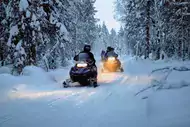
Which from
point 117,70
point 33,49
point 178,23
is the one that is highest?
point 178,23

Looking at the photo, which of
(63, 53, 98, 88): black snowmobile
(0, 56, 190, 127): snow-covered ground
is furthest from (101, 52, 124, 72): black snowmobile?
(0, 56, 190, 127): snow-covered ground

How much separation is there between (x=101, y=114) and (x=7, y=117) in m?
2.49

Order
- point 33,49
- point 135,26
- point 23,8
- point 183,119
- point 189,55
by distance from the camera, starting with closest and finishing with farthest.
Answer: point 183,119
point 23,8
point 33,49
point 189,55
point 135,26

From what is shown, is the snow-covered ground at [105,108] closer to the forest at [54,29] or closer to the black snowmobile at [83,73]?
the black snowmobile at [83,73]

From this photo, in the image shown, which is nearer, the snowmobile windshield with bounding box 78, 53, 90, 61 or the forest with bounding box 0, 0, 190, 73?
the snowmobile windshield with bounding box 78, 53, 90, 61

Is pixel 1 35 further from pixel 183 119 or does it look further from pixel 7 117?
pixel 183 119

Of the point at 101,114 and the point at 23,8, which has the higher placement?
A: the point at 23,8

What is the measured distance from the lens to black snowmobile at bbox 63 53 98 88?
14.6m

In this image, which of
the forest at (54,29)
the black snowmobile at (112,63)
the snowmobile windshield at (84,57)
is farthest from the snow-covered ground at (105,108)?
the black snowmobile at (112,63)

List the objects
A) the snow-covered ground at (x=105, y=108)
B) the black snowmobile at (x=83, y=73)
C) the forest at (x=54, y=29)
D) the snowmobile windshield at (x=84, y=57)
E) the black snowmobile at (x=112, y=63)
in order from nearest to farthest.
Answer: the snow-covered ground at (x=105, y=108) < the black snowmobile at (x=83, y=73) < the snowmobile windshield at (x=84, y=57) < the forest at (x=54, y=29) < the black snowmobile at (x=112, y=63)

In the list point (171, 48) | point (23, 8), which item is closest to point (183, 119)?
point (23, 8)

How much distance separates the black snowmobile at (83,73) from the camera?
47.8 feet

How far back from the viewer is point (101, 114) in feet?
25.1

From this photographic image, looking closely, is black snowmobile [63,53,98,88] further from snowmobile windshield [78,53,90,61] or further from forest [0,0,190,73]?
forest [0,0,190,73]
